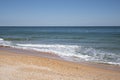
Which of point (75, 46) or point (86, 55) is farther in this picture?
point (75, 46)

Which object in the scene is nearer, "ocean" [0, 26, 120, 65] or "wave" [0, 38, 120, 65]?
"wave" [0, 38, 120, 65]

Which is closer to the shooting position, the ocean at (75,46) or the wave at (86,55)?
the wave at (86,55)

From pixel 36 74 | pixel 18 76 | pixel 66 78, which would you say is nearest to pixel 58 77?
pixel 66 78

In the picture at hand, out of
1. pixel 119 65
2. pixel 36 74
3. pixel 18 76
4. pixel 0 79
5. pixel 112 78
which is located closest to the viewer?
pixel 0 79

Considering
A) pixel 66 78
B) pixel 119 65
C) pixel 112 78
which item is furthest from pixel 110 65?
pixel 66 78

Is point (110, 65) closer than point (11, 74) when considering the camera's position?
No

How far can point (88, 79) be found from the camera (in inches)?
299

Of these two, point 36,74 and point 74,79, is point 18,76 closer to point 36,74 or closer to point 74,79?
point 36,74

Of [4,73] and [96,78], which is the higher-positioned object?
[4,73]

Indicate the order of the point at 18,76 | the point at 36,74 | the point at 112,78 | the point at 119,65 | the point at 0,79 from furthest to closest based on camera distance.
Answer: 1. the point at 119,65
2. the point at 112,78
3. the point at 36,74
4. the point at 18,76
5. the point at 0,79

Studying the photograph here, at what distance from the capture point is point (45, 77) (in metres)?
7.25

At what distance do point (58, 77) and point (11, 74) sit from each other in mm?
1960

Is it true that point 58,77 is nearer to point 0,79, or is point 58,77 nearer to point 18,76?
point 18,76

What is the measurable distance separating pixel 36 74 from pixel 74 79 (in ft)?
5.44
